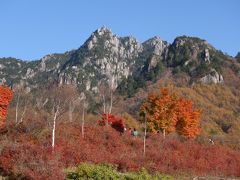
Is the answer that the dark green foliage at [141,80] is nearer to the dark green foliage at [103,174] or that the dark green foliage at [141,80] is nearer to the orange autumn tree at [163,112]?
the orange autumn tree at [163,112]

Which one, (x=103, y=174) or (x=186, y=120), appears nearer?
(x=103, y=174)

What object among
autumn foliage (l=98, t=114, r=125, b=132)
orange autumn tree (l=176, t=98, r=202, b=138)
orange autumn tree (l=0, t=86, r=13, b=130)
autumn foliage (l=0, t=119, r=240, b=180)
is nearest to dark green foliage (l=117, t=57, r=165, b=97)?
orange autumn tree (l=176, t=98, r=202, b=138)

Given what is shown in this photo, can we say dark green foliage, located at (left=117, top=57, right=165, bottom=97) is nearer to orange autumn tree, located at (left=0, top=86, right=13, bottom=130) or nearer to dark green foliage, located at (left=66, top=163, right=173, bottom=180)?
orange autumn tree, located at (left=0, top=86, right=13, bottom=130)

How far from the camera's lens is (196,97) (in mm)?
134000

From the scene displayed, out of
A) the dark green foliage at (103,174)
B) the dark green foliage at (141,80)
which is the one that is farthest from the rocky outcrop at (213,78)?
the dark green foliage at (103,174)

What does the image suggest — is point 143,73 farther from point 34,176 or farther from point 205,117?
point 34,176

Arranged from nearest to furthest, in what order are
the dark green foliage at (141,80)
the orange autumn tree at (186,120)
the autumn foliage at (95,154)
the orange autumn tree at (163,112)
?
the autumn foliage at (95,154), the orange autumn tree at (163,112), the orange autumn tree at (186,120), the dark green foliage at (141,80)

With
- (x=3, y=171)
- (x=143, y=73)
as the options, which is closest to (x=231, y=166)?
(x=3, y=171)

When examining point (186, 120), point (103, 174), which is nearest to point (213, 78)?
point (186, 120)

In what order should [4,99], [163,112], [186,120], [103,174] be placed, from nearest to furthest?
[103,174] → [4,99] → [163,112] → [186,120]

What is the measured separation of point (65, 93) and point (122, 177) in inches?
1152

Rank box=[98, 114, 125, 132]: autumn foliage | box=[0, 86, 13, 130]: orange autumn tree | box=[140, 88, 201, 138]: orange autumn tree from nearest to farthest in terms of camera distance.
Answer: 1. box=[0, 86, 13, 130]: orange autumn tree
2. box=[98, 114, 125, 132]: autumn foliage
3. box=[140, 88, 201, 138]: orange autumn tree

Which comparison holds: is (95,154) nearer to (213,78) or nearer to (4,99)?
(4,99)

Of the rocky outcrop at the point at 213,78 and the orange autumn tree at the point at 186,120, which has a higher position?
the rocky outcrop at the point at 213,78
